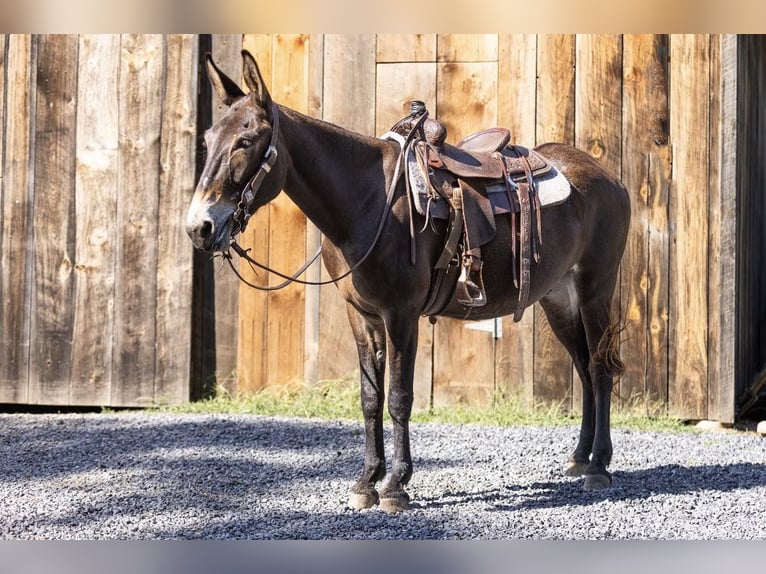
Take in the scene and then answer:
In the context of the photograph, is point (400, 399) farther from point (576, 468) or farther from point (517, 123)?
point (517, 123)

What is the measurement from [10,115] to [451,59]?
329cm

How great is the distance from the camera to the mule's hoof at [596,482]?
4781 millimetres

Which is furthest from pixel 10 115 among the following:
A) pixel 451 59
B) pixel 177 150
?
pixel 451 59

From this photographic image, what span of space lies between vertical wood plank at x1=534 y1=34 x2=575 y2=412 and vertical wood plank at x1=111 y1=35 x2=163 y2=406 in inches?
109

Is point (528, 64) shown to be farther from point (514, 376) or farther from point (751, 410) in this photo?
point (751, 410)

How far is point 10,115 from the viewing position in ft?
22.8

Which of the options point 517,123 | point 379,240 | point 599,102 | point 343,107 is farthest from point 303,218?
point 379,240

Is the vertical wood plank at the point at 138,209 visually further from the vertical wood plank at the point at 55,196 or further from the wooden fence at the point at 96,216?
the vertical wood plank at the point at 55,196

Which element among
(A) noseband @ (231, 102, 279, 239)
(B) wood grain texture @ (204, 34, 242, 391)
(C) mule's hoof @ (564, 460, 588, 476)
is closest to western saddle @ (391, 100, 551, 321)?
(A) noseband @ (231, 102, 279, 239)

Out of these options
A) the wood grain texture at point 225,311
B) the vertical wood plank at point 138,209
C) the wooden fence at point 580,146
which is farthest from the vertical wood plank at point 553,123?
the vertical wood plank at point 138,209

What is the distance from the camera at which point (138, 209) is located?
269 inches

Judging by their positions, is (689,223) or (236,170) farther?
(689,223)

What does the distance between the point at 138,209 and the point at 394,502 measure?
11.6 feet

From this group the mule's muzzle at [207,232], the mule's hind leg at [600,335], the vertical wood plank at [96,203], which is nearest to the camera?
the mule's muzzle at [207,232]
